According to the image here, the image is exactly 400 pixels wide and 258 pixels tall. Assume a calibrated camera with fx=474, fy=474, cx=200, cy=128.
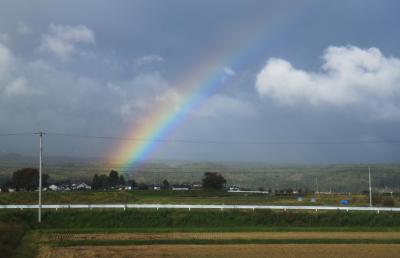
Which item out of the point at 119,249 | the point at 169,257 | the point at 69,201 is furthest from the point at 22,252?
the point at 69,201

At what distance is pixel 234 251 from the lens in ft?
92.2

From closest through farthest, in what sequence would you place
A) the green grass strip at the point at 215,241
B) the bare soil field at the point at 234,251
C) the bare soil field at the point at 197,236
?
1. the bare soil field at the point at 234,251
2. the green grass strip at the point at 215,241
3. the bare soil field at the point at 197,236

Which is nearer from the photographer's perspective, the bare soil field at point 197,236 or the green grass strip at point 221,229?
the bare soil field at point 197,236

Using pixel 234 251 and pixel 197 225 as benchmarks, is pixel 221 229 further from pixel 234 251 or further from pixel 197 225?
pixel 234 251

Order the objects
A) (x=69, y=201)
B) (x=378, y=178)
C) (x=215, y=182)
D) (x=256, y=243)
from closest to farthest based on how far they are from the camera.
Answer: (x=256, y=243) < (x=69, y=201) < (x=215, y=182) < (x=378, y=178)

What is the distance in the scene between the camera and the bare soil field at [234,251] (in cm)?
2627

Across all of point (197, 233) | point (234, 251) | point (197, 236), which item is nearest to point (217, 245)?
point (234, 251)

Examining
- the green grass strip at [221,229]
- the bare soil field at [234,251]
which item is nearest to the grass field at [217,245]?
the bare soil field at [234,251]

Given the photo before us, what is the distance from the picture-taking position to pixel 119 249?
29.2m

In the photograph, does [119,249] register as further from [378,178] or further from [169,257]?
[378,178]

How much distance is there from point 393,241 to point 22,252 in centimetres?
2437

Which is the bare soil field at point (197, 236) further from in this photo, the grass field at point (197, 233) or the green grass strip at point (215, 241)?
the green grass strip at point (215, 241)

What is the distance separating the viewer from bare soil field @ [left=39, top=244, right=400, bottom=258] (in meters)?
26.3

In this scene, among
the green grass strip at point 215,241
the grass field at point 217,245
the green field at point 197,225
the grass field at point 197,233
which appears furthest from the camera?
the green field at point 197,225
